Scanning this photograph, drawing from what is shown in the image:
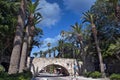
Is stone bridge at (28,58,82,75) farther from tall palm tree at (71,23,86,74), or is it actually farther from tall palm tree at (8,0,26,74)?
tall palm tree at (8,0,26,74)

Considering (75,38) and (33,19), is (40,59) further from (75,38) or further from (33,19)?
(33,19)

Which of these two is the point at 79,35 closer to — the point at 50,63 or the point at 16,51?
the point at 50,63

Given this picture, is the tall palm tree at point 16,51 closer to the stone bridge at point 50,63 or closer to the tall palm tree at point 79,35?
the stone bridge at point 50,63

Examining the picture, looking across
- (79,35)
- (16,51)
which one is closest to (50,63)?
(79,35)

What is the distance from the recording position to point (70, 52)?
301 ft

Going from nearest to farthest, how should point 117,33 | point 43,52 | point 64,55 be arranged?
point 117,33 → point 64,55 → point 43,52

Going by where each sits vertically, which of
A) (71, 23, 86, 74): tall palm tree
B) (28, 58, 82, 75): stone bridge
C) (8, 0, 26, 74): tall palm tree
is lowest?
(8, 0, 26, 74): tall palm tree

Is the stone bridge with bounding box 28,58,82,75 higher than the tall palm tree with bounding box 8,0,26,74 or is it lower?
higher

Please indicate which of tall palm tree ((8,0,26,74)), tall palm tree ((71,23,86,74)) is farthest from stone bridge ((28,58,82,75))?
tall palm tree ((8,0,26,74))

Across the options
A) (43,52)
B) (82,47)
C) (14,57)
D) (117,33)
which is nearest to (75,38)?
(82,47)

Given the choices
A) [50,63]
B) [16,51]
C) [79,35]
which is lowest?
[16,51]

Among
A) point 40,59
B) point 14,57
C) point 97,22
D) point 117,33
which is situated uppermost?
point 97,22

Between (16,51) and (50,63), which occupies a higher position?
(50,63)

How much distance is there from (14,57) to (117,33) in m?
34.0
